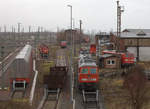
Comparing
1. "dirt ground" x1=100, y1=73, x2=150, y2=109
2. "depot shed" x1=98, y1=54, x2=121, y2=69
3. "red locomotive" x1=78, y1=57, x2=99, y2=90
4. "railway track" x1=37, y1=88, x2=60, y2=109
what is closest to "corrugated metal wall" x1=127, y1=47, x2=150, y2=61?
"depot shed" x1=98, y1=54, x2=121, y2=69

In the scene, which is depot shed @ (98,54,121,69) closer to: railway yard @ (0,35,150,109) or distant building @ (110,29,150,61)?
distant building @ (110,29,150,61)

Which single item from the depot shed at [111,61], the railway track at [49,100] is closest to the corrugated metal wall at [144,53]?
the depot shed at [111,61]

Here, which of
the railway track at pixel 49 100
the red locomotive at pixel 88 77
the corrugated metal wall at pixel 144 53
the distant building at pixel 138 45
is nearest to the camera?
the railway track at pixel 49 100

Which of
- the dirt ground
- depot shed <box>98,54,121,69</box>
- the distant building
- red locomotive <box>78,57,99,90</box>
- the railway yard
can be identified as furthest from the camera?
the distant building

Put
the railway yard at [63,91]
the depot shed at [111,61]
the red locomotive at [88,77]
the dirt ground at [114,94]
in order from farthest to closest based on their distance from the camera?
the depot shed at [111,61]
the red locomotive at [88,77]
the railway yard at [63,91]
the dirt ground at [114,94]

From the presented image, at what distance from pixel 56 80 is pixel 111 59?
41.3ft

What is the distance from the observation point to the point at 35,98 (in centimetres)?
1948

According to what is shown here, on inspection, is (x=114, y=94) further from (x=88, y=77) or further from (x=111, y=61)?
(x=111, y=61)

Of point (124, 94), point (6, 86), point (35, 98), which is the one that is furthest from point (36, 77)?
point (124, 94)

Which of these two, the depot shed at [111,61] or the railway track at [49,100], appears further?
the depot shed at [111,61]

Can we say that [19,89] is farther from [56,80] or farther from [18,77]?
[56,80]

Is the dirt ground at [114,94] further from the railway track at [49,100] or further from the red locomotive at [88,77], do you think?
the railway track at [49,100]

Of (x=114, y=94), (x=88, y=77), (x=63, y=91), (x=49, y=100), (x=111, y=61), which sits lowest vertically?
(x=49, y=100)

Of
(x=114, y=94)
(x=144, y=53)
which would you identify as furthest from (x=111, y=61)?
(x=114, y=94)
